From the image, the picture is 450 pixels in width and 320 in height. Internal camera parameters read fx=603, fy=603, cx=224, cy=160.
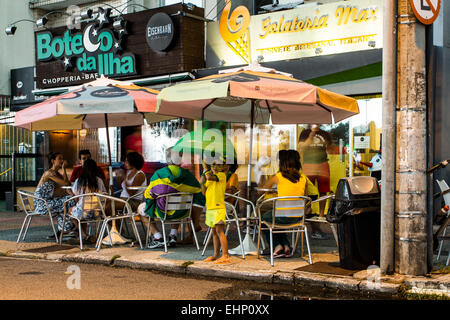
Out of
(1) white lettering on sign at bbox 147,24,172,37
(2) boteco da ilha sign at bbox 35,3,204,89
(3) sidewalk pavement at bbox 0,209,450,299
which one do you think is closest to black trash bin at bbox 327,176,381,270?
(3) sidewalk pavement at bbox 0,209,450,299

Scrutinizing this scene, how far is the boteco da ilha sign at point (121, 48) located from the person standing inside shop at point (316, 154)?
3.60m

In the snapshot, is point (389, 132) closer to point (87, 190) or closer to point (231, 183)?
point (231, 183)

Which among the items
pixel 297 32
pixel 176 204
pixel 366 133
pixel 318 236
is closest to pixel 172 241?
pixel 176 204

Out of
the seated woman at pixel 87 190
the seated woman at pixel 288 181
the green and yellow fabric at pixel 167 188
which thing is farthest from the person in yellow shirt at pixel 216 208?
the seated woman at pixel 87 190

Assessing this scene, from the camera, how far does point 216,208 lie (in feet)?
25.5

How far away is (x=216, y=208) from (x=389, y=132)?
2386 mm

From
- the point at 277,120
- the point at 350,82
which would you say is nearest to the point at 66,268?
the point at 277,120

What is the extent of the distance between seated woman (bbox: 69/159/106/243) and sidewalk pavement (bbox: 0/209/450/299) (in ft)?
1.64

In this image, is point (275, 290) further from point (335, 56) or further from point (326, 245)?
point (335, 56)

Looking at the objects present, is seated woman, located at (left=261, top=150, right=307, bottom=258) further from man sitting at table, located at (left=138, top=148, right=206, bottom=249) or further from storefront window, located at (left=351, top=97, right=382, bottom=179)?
storefront window, located at (left=351, top=97, right=382, bottom=179)

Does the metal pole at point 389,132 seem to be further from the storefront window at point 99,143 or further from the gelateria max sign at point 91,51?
the storefront window at point 99,143

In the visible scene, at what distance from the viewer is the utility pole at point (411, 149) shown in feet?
21.9

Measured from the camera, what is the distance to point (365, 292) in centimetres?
644

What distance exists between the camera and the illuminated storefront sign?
11.9 metres
